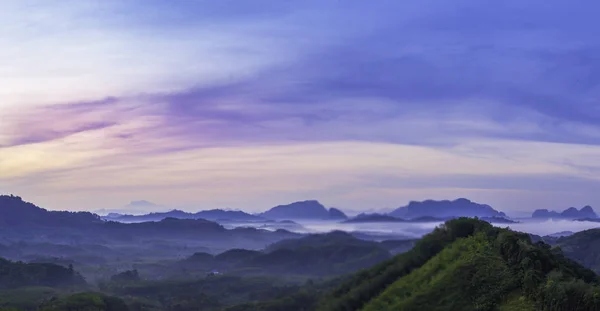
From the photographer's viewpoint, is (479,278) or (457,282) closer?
(479,278)

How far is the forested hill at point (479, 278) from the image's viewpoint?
2411cm

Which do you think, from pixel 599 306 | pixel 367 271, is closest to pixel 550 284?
pixel 599 306

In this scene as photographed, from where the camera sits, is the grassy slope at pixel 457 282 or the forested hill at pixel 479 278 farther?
the grassy slope at pixel 457 282

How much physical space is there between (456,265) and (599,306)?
10.1 m

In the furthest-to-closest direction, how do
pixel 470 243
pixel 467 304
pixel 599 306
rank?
pixel 470 243 < pixel 467 304 < pixel 599 306

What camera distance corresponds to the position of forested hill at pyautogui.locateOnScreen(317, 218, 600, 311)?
79.1ft

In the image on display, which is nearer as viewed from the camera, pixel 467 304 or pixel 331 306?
pixel 467 304

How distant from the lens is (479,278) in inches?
1145

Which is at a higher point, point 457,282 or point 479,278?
point 479,278

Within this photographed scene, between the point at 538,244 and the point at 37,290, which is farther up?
the point at 538,244

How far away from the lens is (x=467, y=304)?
27734mm

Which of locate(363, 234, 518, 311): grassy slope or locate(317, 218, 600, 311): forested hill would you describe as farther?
locate(363, 234, 518, 311): grassy slope

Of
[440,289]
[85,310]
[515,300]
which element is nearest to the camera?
[515,300]

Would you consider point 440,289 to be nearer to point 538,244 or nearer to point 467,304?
point 467,304
